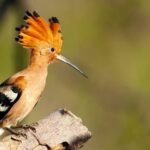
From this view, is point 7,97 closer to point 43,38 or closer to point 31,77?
point 31,77

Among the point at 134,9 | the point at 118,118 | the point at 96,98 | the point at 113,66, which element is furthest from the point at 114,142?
the point at 134,9

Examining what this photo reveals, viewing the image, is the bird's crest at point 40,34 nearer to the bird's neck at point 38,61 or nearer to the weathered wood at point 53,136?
the bird's neck at point 38,61

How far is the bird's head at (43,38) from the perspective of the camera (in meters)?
3.50

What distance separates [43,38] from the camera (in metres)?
3.54

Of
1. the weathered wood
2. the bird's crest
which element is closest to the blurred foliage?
the bird's crest

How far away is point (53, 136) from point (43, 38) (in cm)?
47

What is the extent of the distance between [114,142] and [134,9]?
229 centimetres

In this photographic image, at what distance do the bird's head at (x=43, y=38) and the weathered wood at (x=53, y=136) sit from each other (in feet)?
0.94

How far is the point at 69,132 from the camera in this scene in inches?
128

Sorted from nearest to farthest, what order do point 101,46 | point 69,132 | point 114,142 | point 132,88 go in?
point 69,132 → point 114,142 → point 132,88 → point 101,46

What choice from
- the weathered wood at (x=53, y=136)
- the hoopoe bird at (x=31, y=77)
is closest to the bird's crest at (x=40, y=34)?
the hoopoe bird at (x=31, y=77)

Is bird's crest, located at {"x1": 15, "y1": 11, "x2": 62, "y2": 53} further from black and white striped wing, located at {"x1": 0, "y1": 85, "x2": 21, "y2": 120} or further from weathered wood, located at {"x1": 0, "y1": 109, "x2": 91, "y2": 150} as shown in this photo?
weathered wood, located at {"x1": 0, "y1": 109, "x2": 91, "y2": 150}

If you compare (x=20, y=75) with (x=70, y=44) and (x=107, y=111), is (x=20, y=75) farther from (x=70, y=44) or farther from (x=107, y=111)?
(x=70, y=44)

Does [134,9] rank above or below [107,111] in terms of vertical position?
above
